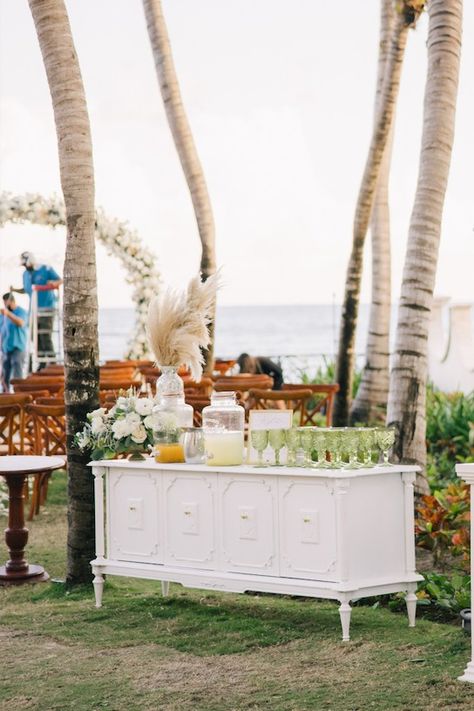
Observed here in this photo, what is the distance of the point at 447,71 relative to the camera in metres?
8.64

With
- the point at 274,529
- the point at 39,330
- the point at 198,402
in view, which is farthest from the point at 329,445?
the point at 39,330

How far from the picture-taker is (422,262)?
8484mm

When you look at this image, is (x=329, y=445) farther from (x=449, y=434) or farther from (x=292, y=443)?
(x=449, y=434)

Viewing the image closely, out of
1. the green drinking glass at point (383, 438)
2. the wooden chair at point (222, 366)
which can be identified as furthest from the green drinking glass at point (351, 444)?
the wooden chair at point (222, 366)

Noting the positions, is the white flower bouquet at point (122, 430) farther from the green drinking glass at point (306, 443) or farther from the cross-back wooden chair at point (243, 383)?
the cross-back wooden chair at point (243, 383)

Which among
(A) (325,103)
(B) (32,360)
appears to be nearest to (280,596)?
(B) (32,360)

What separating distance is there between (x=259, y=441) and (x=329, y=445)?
44 cm

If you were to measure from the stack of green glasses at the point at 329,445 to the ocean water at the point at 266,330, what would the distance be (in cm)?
4355

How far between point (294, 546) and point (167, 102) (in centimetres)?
832

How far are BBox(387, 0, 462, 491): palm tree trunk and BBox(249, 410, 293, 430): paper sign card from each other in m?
1.97

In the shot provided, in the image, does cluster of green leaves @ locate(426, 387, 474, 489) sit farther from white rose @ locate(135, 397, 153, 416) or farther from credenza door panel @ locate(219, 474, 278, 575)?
credenza door panel @ locate(219, 474, 278, 575)

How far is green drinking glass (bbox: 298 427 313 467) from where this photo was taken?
6.32 m

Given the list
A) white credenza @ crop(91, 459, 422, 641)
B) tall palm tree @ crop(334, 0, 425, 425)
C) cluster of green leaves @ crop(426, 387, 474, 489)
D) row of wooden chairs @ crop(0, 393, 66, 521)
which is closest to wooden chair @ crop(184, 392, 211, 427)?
row of wooden chairs @ crop(0, 393, 66, 521)

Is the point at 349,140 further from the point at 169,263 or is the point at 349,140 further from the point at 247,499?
the point at 247,499
